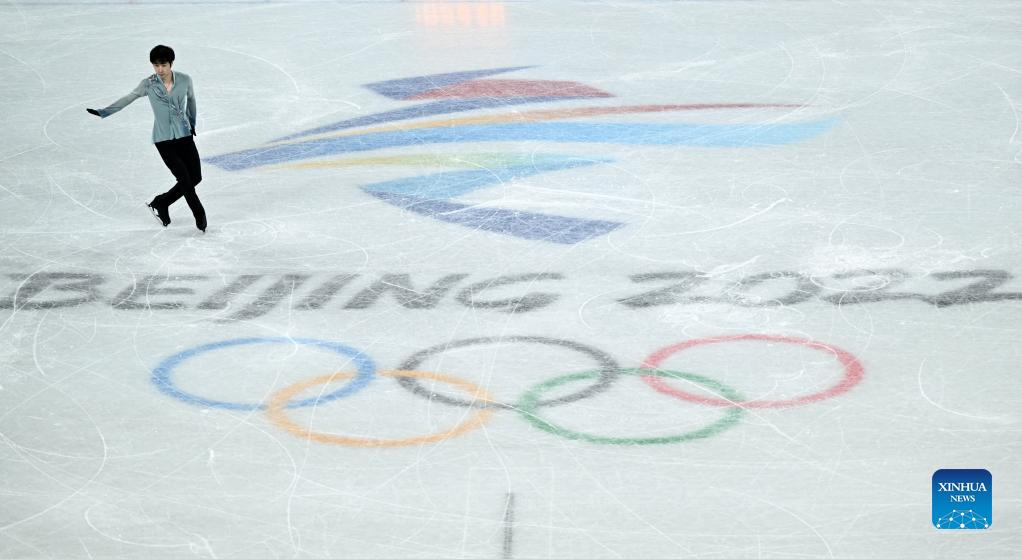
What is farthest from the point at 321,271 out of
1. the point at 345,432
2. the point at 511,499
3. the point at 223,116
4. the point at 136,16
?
the point at 136,16

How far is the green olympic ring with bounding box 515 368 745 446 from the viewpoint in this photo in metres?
5.91

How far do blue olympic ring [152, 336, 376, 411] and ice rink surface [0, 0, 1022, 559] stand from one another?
0.06ft

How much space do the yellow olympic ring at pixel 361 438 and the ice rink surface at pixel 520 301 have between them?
2cm

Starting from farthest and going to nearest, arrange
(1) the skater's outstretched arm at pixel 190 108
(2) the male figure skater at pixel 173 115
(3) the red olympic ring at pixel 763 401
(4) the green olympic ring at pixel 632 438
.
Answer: (1) the skater's outstretched arm at pixel 190 108, (2) the male figure skater at pixel 173 115, (3) the red olympic ring at pixel 763 401, (4) the green olympic ring at pixel 632 438

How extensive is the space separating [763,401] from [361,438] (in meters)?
1.91

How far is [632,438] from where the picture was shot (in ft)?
19.5

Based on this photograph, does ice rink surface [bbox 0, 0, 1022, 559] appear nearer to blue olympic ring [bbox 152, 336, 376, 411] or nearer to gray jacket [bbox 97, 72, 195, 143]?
blue olympic ring [bbox 152, 336, 376, 411]

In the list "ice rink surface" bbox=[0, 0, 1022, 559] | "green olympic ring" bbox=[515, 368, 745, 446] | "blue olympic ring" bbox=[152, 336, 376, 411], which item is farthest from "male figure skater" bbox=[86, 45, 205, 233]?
"green olympic ring" bbox=[515, 368, 745, 446]

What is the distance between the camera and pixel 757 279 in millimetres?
7891

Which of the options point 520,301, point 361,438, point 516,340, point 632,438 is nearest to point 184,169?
point 520,301

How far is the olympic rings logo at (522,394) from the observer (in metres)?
5.99

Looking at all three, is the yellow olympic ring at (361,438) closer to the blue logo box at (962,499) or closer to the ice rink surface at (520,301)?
the ice rink surface at (520,301)

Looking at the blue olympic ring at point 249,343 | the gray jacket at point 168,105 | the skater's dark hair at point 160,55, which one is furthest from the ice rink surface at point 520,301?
the skater's dark hair at point 160,55

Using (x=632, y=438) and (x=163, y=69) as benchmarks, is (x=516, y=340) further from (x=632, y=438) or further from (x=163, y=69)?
(x=163, y=69)
